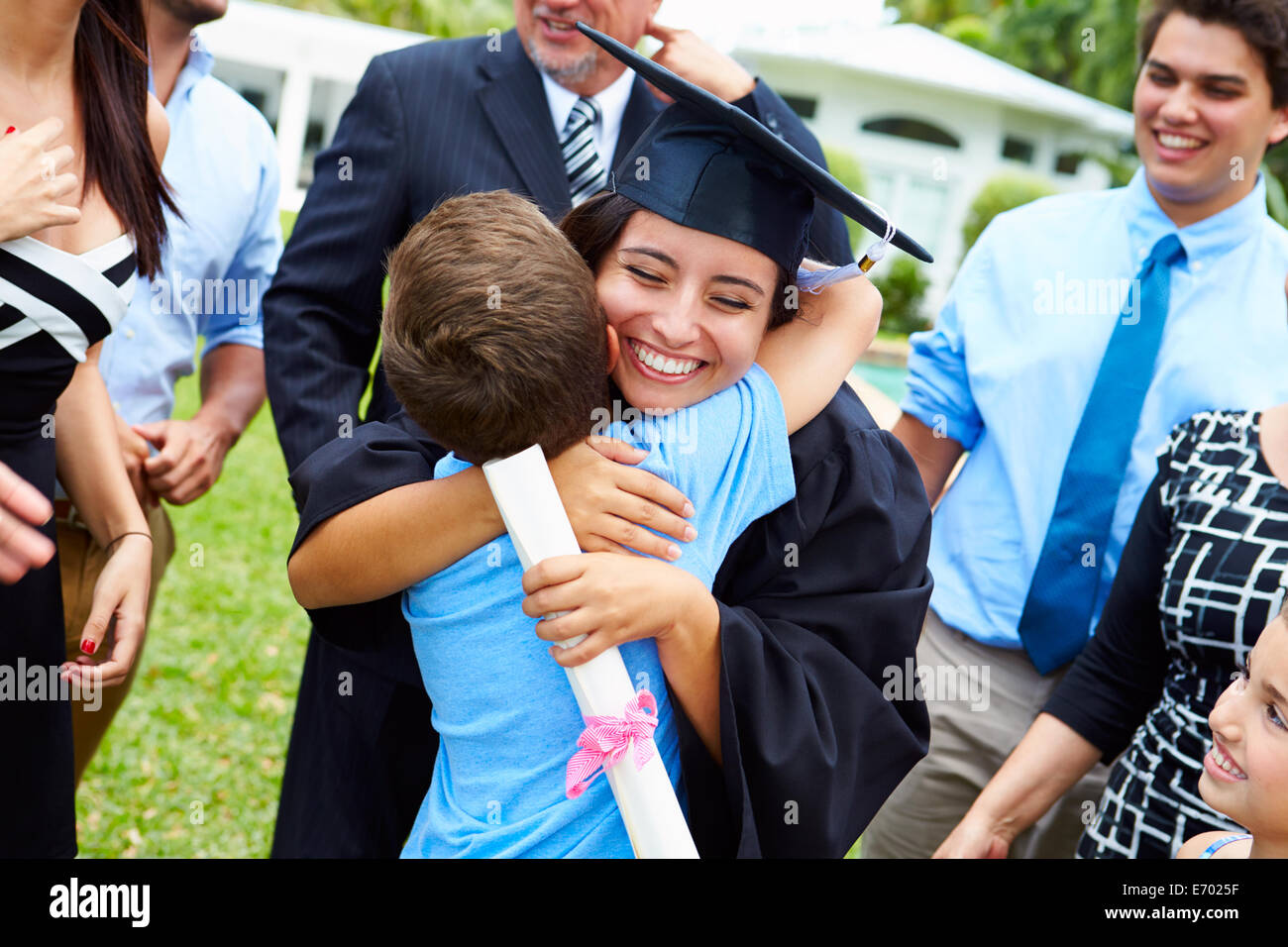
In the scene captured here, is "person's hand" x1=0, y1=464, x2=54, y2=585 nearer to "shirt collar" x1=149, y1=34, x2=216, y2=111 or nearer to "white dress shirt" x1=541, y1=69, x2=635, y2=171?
"white dress shirt" x1=541, y1=69, x2=635, y2=171

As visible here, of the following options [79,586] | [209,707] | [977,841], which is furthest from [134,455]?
[209,707]

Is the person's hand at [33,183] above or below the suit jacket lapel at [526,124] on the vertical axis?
below

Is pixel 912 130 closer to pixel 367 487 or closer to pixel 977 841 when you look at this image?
pixel 977 841

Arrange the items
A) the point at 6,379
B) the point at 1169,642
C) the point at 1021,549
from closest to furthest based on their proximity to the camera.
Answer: the point at 6,379 < the point at 1169,642 < the point at 1021,549

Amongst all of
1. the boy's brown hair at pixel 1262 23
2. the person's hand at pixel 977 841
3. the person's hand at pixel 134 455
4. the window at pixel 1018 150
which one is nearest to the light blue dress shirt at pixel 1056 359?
the boy's brown hair at pixel 1262 23

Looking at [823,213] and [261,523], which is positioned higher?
[823,213]

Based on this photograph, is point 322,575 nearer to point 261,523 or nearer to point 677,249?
point 677,249

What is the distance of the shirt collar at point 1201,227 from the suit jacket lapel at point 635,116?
4.46 feet

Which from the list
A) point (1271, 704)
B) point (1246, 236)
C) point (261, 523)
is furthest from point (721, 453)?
→ point (261, 523)

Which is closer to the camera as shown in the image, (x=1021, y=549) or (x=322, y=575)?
(x=322, y=575)

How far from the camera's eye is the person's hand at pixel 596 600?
5.34 feet

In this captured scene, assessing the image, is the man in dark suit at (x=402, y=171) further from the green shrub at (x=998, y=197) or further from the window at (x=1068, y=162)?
the window at (x=1068, y=162)

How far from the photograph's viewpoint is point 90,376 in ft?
8.52
